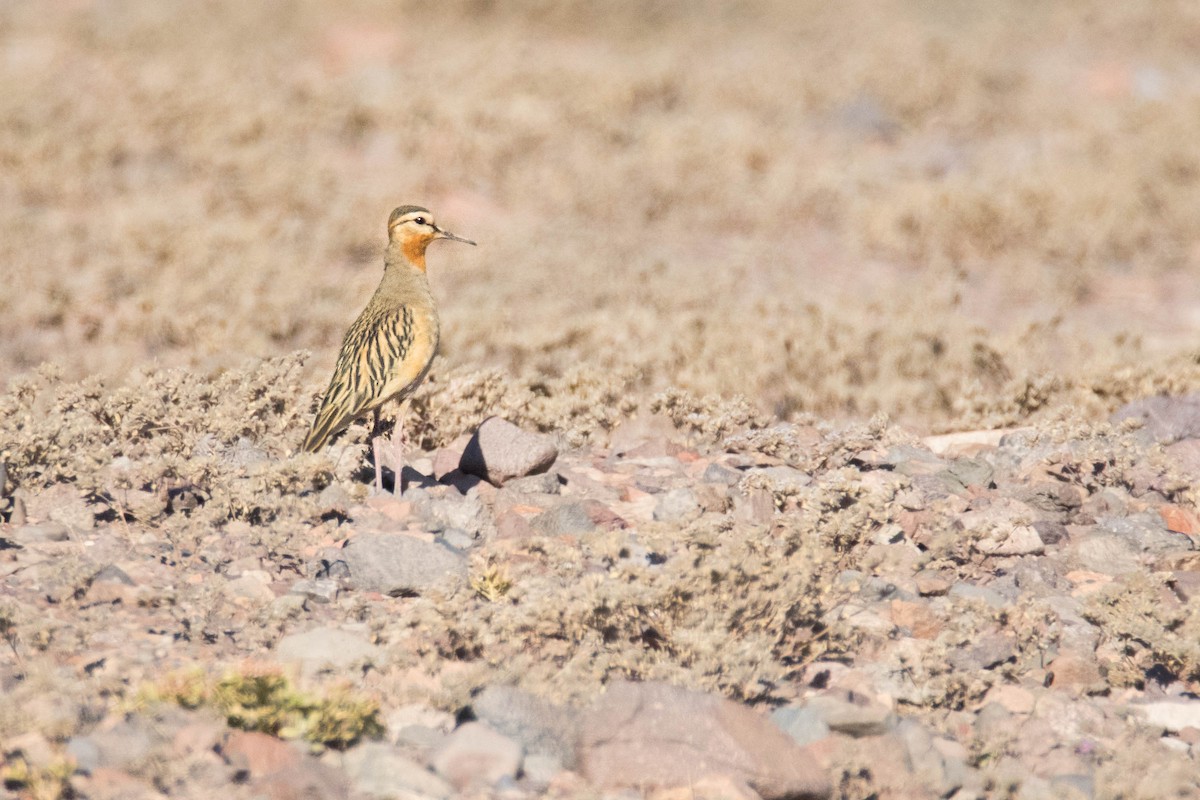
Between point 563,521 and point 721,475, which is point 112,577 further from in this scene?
point 721,475

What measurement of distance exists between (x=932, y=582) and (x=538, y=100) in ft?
35.4

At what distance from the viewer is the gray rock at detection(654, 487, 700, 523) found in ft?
19.1

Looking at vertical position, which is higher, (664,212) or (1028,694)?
(664,212)

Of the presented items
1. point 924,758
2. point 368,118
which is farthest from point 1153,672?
point 368,118

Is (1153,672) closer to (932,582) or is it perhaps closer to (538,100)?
(932,582)

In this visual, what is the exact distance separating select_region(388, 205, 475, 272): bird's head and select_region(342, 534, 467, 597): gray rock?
1.79 m

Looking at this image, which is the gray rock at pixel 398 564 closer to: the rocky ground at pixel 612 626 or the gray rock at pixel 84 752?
the rocky ground at pixel 612 626

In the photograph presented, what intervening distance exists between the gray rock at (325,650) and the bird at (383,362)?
1.35m

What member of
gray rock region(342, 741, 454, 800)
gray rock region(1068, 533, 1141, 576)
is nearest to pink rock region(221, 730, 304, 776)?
gray rock region(342, 741, 454, 800)

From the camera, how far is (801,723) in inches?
172

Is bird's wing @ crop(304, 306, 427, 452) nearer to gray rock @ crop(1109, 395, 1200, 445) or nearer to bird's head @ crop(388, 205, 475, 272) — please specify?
bird's head @ crop(388, 205, 475, 272)

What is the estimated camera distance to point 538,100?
15.1 meters

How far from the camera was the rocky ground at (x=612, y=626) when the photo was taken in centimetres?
398

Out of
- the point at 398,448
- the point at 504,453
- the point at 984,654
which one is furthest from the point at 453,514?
the point at 984,654
